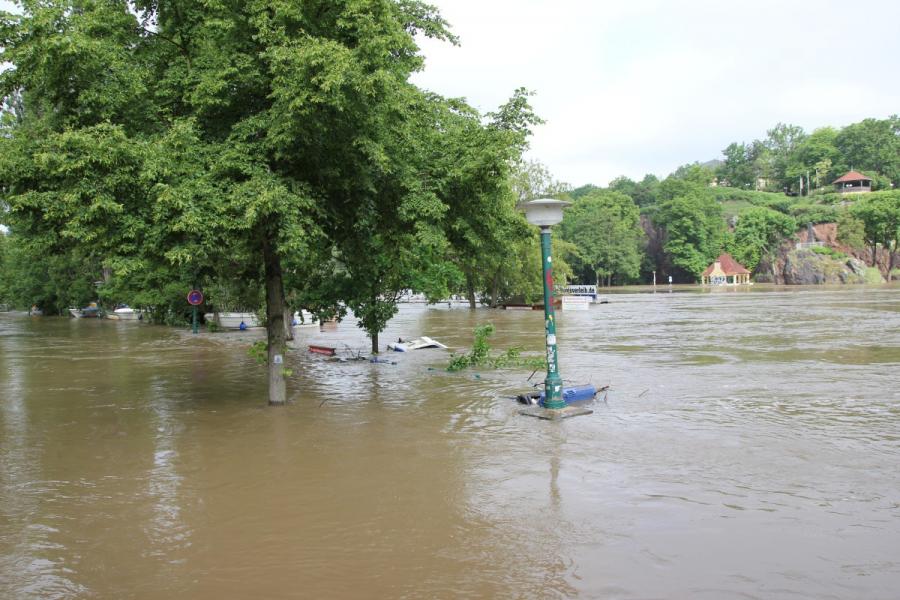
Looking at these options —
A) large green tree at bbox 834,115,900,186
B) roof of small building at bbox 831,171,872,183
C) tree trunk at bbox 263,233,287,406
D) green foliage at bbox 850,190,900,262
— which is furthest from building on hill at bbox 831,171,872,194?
tree trunk at bbox 263,233,287,406

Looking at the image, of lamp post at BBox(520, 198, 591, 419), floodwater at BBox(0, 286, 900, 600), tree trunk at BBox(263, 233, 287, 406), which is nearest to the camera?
floodwater at BBox(0, 286, 900, 600)

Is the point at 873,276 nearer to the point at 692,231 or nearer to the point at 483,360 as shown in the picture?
the point at 692,231

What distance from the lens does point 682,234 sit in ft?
359

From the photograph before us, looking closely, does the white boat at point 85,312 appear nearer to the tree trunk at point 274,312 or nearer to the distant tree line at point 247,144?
the distant tree line at point 247,144

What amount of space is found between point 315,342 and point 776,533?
2545 cm

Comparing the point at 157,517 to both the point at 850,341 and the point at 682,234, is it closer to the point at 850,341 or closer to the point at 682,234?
the point at 850,341

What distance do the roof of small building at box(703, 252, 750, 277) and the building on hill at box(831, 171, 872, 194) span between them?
33438 millimetres

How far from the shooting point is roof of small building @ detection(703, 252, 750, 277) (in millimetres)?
104312

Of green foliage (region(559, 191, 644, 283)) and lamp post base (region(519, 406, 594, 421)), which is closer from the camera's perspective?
lamp post base (region(519, 406, 594, 421))

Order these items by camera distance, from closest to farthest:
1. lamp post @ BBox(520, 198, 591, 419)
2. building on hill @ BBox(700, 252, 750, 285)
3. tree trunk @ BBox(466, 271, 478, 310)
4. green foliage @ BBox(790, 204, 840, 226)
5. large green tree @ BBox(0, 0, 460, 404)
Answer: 1. large green tree @ BBox(0, 0, 460, 404)
2. lamp post @ BBox(520, 198, 591, 419)
3. tree trunk @ BBox(466, 271, 478, 310)
4. building on hill @ BBox(700, 252, 750, 285)
5. green foliage @ BBox(790, 204, 840, 226)

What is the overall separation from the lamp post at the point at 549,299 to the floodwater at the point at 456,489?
48cm

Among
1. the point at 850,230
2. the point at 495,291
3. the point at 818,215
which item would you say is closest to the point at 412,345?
the point at 495,291

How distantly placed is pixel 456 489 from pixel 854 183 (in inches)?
5459

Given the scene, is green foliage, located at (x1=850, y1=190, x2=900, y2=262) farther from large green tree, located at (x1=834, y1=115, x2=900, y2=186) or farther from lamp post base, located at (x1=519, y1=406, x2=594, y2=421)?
lamp post base, located at (x1=519, y1=406, x2=594, y2=421)
